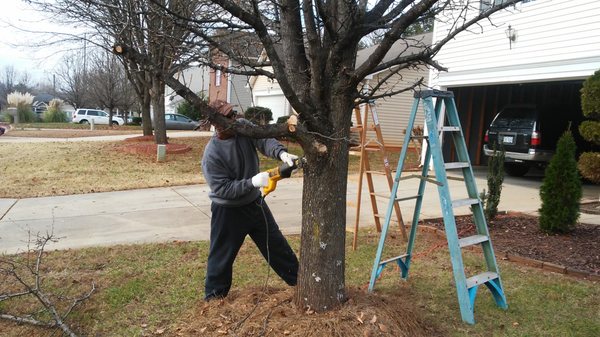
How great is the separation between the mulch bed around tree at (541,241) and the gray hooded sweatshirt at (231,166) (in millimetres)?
3149

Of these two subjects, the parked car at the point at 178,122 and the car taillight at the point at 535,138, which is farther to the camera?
the parked car at the point at 178,122

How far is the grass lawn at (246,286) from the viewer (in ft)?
11.9

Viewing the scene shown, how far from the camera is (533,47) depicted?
10469 mm

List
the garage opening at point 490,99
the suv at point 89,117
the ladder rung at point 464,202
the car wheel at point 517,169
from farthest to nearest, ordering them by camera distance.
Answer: the suv at point 89,117
the garage opening at point 490,99
the car wheel at point 517,169
the ladder rung at point 464,202

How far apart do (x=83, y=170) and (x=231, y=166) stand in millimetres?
9689

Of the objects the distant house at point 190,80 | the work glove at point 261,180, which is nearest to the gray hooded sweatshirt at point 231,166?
the work glove at point 261,180

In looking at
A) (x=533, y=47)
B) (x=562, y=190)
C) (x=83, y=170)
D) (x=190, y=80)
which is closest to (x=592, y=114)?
(x=562, y=190)

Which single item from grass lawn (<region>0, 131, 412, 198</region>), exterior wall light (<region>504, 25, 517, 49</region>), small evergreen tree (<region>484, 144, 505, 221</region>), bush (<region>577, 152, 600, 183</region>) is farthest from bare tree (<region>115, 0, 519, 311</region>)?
exterior wall light (<region>504, 25, 517, 49</region>)

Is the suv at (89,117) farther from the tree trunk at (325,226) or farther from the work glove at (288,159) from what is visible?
the tree trunk at (325,226)

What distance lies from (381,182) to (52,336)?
883 centimetres

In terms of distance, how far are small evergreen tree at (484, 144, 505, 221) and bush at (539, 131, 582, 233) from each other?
0.59 meters

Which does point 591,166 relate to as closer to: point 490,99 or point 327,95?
point 327,95

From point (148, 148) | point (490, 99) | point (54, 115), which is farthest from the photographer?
point (54, 115)

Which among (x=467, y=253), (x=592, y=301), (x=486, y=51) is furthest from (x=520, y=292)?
(x=486, y=51)
